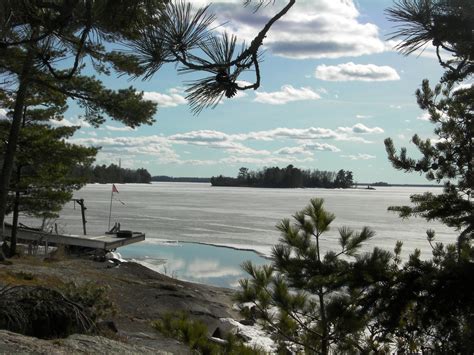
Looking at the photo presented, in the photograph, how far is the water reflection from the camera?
60.5ft

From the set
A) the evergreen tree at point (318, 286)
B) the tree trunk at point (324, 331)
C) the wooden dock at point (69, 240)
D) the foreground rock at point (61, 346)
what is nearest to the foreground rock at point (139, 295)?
the foreground rock at point (61, 346)

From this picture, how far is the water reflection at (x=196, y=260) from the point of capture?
60.5 ft

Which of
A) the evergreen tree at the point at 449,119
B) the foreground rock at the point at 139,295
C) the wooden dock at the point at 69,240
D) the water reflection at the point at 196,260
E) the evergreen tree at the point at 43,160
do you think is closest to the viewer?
the evergreen tree at the point at 449,119

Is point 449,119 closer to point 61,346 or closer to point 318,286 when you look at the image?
point 318,286

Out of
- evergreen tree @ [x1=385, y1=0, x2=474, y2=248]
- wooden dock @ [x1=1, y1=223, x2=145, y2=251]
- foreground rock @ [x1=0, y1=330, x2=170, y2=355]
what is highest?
evergreen tree @ [x1=385, y1=0, x2=474, y2=248]

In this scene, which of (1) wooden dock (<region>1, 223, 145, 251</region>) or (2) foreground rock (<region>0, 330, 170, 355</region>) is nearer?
(2) foreground rock (<region>0, 330, 170, 355</region>)

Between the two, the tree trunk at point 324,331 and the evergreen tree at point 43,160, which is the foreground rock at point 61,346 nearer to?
the tree trunk at point 324,331

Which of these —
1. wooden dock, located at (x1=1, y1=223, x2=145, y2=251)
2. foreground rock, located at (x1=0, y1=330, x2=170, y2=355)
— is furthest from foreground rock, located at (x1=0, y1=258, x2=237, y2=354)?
wooden dock, located at (x1=1, y1=223, x2=145, y2=251)

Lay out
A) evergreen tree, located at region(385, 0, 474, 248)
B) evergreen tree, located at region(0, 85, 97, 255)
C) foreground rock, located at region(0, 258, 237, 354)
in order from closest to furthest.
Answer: evergreen tree, located at region(385, 0, 474, 248)
foreground rock, located at region(0, 258, 237, 354)
evergreen tree, located at region(0, 85, 97, 255)

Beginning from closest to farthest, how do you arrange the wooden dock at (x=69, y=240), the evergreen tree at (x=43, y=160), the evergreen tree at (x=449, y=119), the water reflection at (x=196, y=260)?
the evergreen tree at (x=449, y=119) → the evergreen tree at (x=43, y=160) → the water reflection at (x=196, y=260) → the wooden dock at (x=69, y=240)

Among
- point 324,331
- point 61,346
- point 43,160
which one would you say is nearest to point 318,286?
point 324,331

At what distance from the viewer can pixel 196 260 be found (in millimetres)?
21781

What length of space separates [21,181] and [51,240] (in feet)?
23.4

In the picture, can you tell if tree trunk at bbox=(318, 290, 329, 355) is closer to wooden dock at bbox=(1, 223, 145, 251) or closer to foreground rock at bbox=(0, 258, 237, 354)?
foreground rock at bbox=(0, 258, 237, 354)
